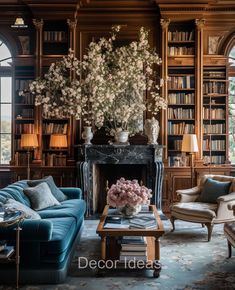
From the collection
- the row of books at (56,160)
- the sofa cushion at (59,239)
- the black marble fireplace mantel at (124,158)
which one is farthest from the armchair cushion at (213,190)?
the row of books at (56,160)

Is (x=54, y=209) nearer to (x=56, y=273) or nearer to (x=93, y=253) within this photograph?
(x=93, y=253)

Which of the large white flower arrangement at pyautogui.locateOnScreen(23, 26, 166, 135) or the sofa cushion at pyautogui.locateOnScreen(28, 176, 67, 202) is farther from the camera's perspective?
the large white flower arrangement at pyautogui.locateOnScreen(23, 26, 166, 135)

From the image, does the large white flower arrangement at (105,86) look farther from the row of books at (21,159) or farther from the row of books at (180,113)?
the row of books at (21,159)

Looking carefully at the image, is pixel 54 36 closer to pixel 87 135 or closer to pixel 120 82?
pixel 120 82

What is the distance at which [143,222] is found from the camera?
419cm

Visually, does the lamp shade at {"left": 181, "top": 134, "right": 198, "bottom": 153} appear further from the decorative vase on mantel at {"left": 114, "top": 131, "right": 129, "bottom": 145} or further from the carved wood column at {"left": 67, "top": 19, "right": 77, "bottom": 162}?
the carved wood column at {"left": 67, "top": 19, "right": 77, "bottom": 162}

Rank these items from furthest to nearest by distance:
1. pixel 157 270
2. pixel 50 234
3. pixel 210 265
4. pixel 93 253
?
pixel 93 253, pixel 210 265, pixel 157 270, pixel 50 234

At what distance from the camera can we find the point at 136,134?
7402mm

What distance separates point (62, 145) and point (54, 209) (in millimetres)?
2112

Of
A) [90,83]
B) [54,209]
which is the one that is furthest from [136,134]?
[54,209]

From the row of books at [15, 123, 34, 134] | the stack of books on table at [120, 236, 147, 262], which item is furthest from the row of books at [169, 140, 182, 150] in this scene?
the stack of books on table at [120, 236, 147, 262]

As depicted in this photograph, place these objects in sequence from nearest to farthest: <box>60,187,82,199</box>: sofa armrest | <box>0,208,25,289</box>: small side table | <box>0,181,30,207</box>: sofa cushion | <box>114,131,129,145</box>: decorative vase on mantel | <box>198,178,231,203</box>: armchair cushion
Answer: <box>0,208,25,289</box>: small side table
<box>0,181,30,207</box>: sofa cushion
<box>198,178,231,203</box>: armchair cushion
<box>60,187,82,199</box>: sofa armrest
<box>114,131,129,145</box>: decorative vase on mantel

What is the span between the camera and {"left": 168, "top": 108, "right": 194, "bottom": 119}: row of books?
24.0 feet

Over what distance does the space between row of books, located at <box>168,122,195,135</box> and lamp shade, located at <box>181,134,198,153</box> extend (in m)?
0.49
